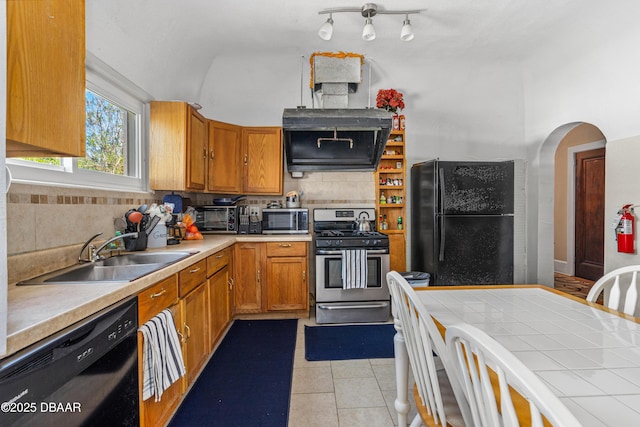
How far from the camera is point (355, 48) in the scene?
329 centimetres

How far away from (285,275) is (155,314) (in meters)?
1.69

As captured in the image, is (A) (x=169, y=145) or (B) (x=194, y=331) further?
(A) (x=169, y=145)

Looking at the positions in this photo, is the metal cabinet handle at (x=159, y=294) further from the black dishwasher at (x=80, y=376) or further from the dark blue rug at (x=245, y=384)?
the dark blue rug at (x=245, y=384)

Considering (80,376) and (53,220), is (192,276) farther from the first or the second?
(80,376)

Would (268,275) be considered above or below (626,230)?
below

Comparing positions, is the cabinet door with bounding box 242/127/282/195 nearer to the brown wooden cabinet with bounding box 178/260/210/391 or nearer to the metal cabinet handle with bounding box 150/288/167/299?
the brown wooden cabinet with bounding box 178/260/210/391

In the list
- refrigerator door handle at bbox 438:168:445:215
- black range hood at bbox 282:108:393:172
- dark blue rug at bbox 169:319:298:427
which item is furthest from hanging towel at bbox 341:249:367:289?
black range hood at bbox 282:108:393:172

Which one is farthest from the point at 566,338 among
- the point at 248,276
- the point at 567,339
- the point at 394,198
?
the point at 394,198

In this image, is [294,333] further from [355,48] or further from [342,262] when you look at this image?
[355,48]

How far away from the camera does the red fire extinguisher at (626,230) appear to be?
255 centimetres

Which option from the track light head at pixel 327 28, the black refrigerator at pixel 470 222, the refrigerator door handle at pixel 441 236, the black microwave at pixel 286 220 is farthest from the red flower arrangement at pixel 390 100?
the black microwave at pixel 286 220

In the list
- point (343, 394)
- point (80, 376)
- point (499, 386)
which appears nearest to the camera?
point (499, 386)

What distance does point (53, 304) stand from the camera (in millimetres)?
1024

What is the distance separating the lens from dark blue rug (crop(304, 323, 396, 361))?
2.44 metres
